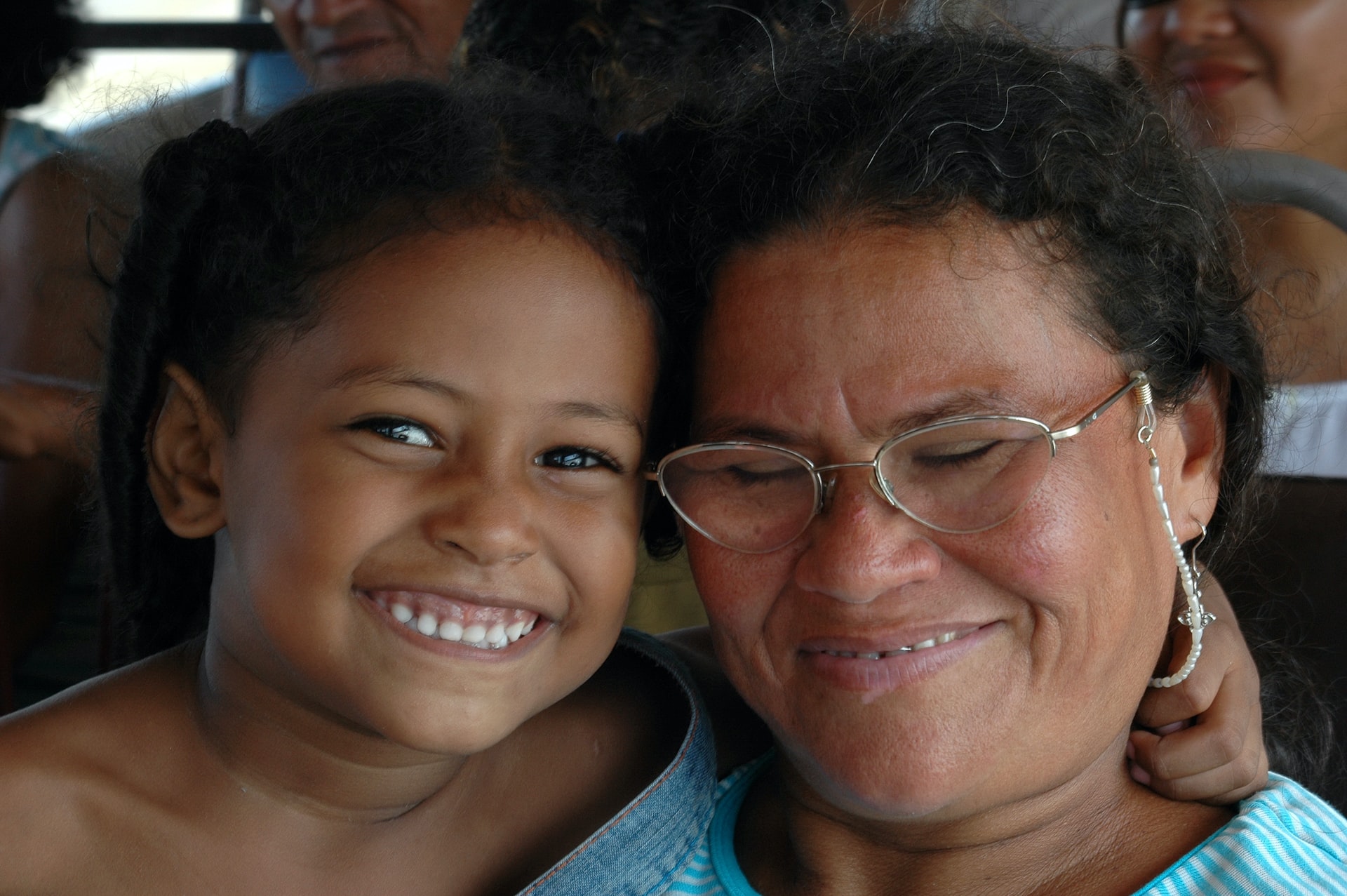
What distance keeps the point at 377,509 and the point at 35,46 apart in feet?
9.30

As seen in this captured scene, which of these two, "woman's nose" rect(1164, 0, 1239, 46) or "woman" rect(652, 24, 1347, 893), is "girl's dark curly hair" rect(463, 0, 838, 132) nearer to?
"woman" rect(652, 24, 1347, 893)

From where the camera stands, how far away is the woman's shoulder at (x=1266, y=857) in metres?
1.41

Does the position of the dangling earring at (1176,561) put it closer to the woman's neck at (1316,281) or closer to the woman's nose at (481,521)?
the woman's nose at (481,521)

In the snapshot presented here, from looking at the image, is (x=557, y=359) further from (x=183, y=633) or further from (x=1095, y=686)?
(x=183, y=633)

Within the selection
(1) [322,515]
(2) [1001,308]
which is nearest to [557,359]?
(1) [322,515]

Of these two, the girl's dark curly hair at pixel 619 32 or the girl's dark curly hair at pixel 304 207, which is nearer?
the girl's dark curly hair at pixel 304 207

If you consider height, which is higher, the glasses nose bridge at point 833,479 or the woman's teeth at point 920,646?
the glasses nose bridge at point 833,479

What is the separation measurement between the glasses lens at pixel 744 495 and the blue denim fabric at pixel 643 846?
39cm

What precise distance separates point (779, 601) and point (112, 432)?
41.4 inches

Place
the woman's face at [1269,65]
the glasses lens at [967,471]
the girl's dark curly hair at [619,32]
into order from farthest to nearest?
the woman's face at [1269,65] → the girl's dark curly hair at [619,32] → the glasses lens at [967,471]

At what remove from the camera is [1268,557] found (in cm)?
202

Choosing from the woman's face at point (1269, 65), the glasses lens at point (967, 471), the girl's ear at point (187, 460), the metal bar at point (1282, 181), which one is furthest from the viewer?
the woman's face at point (1269, 65)

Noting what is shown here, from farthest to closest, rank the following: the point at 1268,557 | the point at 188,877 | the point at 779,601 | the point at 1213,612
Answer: the point at 1268,557
the point at 1213,612
the point at 188,877
the point at 779,601

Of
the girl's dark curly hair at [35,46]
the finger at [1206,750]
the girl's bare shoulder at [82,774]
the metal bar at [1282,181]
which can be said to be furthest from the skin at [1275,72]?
the girl's dark curly hair at [35,46]
